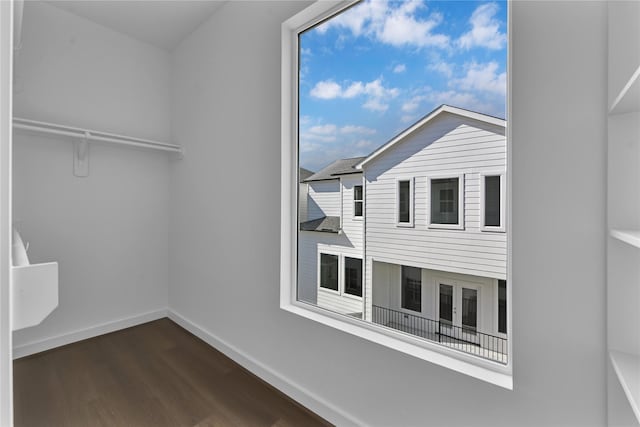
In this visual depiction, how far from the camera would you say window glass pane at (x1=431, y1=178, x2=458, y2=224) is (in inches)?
51.2

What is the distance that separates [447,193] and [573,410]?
82 cm

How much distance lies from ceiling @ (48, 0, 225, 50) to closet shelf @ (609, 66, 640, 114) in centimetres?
247

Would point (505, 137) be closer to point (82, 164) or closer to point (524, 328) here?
point (524, 328)

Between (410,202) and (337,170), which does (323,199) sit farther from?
(410,202)

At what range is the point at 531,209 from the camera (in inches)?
→ 41.2

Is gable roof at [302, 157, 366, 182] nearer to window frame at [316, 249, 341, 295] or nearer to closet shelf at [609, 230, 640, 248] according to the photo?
window frame at [316, 249, 341, 295]

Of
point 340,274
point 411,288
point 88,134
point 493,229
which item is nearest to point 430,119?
point 493,229

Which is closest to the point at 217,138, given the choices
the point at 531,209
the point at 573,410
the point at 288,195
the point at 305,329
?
the point at 288,195

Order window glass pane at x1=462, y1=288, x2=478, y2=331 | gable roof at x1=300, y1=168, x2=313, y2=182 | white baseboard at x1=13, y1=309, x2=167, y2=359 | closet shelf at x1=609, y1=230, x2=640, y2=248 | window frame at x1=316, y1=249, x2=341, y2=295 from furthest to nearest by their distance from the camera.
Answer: white baseboard at x1=13, y1=309, x2=167, y2=359 → gable roof at x1=300, y1=168, x2=313, y2=182 → window frame at x1=316, y1=249, x2=341, y2=295 → window glass pane at x1=462, y1=288, x2=478, y2=331 → closet shelf at x1=609, y1=230, x2=640, y2=248

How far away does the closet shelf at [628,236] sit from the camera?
2.31 ft

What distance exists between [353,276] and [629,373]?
1.06 m

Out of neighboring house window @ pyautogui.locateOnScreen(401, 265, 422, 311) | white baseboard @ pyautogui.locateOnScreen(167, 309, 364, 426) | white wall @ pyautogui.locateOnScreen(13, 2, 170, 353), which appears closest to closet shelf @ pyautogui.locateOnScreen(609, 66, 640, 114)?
neighboring house window @ pyautogui.locateOnScreen(401, 265, 422, 311)

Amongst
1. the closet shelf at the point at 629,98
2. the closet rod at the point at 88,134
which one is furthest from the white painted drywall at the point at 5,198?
the closet rod at the point at 88,134

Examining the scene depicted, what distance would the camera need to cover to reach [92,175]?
2604mm
